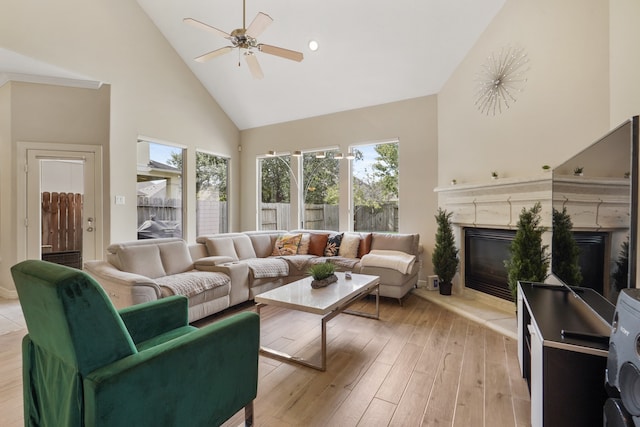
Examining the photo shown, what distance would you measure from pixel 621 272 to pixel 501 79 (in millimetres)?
2934

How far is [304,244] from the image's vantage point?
4.79m

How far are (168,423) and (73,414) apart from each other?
13.0 inches

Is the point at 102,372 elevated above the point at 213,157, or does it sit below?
below

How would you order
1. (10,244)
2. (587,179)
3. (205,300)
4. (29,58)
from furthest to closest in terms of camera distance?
(10,244)
(29,58)
(205,300)
(587,179)

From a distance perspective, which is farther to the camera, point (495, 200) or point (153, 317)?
point (495, 200)

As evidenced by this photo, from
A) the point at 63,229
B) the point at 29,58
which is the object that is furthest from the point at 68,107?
the point at 63,229

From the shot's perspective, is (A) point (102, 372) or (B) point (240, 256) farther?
(B) point (240, 256)

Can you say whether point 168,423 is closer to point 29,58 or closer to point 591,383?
point 591,383

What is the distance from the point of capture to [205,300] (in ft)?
10.2

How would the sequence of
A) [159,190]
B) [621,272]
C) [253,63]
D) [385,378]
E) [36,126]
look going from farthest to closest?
1. [159,190]
2. [36,126]
3. [253,63]
4. [385,378]
5. [621,272]

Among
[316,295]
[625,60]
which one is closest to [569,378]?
[316,295]

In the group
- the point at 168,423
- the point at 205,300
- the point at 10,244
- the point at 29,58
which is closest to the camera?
the point at 168,423

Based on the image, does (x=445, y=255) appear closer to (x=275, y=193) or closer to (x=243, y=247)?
(x=243, y=247)

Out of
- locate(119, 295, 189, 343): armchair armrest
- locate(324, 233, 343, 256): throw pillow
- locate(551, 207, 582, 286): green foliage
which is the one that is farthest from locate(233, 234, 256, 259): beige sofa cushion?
locate(551, 207, 582, 286): green foliage
